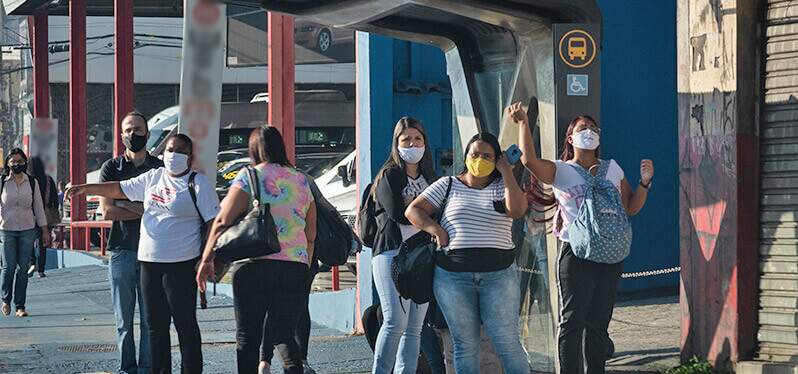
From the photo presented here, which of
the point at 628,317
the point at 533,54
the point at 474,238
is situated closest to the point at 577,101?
the point at 533,54

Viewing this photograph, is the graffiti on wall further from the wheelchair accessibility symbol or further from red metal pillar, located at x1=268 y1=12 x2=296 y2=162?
red metal pillar, located at x1=268 y1=12 x2=296 y2=162

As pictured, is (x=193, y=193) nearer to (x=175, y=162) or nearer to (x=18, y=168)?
(x=175, y=162)

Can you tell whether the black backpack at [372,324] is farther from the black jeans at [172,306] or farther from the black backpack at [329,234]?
the black jeans at [172,306]

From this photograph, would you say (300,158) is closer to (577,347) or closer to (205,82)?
(205,82)

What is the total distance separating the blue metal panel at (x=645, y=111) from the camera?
12609 millimetres

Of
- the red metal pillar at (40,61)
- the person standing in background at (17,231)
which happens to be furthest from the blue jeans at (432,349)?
the red metal pillar at (40,61)

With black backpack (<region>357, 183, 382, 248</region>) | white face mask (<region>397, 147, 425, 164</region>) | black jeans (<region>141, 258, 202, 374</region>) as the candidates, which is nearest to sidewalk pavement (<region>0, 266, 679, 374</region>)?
black jeans (<region>141, 258, 202, 374</region>)

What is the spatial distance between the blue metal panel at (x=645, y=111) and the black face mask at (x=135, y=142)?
5125mm

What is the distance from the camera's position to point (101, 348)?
11039 millimetres

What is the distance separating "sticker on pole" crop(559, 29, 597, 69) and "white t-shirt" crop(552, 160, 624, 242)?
639 mm

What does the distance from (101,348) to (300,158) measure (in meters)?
16.8

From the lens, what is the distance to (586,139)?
742 cm

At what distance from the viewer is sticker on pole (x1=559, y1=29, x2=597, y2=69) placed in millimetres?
7746

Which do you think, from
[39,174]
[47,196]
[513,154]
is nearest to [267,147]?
[513,154]
